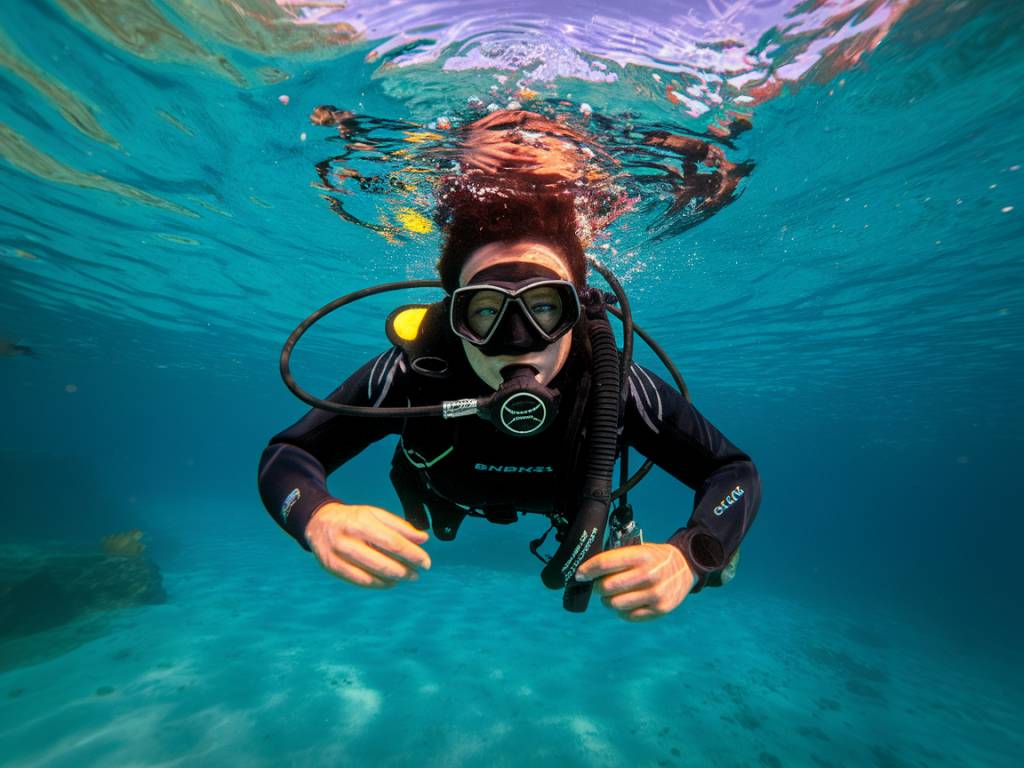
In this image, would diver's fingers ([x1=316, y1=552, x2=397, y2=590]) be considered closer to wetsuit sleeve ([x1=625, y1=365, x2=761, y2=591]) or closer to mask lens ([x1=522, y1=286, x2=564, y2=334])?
wetsuit sleeve ([x1=625, y1=365, x2=761, y2=591])

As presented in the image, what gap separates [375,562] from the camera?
5.93 ft

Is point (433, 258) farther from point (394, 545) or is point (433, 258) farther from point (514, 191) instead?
point (394, 545)

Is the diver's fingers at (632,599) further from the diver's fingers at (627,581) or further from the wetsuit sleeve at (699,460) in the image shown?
the wetsuit sleeve at (699,460)

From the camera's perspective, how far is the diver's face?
3.01 meters

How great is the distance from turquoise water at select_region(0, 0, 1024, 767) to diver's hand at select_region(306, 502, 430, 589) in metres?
5.65

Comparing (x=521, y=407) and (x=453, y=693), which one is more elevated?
(x=521, y=407)

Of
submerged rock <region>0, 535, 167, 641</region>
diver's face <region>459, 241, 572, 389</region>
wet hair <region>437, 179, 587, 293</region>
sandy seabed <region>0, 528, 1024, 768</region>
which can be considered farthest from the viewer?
submerged rock <region>0, 535, 167, 641</region>

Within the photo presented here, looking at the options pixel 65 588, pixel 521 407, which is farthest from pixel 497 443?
pixel 65 588

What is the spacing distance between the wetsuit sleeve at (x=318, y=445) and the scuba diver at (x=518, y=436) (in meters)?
0.01

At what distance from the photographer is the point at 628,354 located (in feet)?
9.28

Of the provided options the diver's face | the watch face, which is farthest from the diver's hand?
the diver's face

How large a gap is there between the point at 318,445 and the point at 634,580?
2055 millimetres

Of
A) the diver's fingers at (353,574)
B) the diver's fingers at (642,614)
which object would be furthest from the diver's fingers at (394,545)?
the diver's fingers at (642,614)

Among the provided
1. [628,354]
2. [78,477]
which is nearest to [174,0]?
[628,354]
